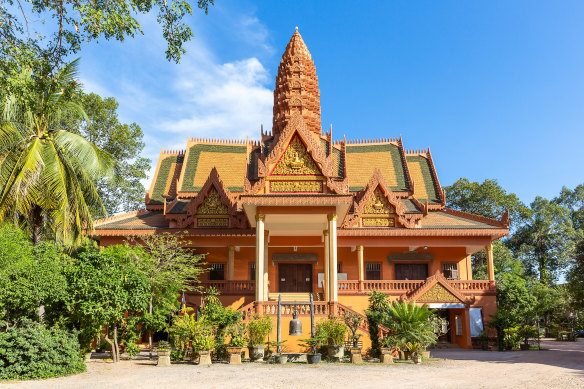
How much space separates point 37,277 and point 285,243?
35.9 feet

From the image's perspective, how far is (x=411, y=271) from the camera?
68.4 feet

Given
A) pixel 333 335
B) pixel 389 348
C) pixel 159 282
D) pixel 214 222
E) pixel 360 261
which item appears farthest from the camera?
pixel 214 222

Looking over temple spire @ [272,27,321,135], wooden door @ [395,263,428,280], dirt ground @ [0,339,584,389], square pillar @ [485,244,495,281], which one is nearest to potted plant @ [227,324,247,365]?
dirt ground @ [0,339,584,389]

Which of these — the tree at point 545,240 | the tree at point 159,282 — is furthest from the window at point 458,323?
the tree at point 545,240

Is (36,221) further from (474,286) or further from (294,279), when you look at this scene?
(474,286)

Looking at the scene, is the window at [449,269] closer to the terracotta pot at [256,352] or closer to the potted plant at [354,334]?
the potted plant at [354,334]

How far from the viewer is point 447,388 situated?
8.44 meters

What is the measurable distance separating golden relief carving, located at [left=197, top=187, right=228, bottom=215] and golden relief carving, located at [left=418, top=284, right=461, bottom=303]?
8274 mm

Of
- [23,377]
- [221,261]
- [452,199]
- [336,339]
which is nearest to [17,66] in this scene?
[23,377]

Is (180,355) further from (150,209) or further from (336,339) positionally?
(150,209)

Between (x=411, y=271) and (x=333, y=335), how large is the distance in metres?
9.04

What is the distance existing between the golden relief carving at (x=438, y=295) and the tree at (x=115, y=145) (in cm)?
1567

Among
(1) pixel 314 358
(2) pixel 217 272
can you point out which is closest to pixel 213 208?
(2) pixel 217 272

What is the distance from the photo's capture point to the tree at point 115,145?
25.2 meters
